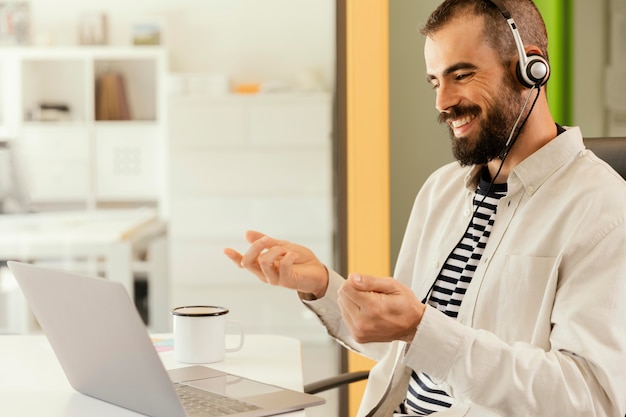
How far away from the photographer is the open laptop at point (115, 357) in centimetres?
98

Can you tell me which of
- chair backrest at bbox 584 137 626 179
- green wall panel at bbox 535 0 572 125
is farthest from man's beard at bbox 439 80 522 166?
green wall panel at bbox 535 0 572 125

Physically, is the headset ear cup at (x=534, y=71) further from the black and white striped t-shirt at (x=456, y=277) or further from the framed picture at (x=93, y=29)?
the framed picture at (x=93, y=29)

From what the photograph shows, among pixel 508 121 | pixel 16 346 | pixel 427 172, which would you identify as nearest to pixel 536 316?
pixel 508 121

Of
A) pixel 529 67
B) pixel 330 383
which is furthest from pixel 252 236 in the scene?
pixel 529 67

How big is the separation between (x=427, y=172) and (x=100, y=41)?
6.19ft

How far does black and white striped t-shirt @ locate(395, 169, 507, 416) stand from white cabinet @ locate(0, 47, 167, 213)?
2.44 metres

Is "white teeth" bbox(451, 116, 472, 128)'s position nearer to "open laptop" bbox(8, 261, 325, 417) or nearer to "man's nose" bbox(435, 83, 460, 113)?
"man's nose" bbox(435, 83, 460, 113)

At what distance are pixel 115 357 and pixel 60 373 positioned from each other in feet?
0.94

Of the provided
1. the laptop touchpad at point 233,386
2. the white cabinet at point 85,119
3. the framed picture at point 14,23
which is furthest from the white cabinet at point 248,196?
the laptop touchpad at point 233,386

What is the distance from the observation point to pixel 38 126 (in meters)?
3.60

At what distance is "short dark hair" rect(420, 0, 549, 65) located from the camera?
4.58 ft

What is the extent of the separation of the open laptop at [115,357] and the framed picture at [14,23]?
269 cm

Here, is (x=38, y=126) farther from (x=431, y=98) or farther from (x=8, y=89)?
(x=431, y=98)

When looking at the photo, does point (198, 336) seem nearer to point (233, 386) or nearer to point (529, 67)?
point (233, 386)
